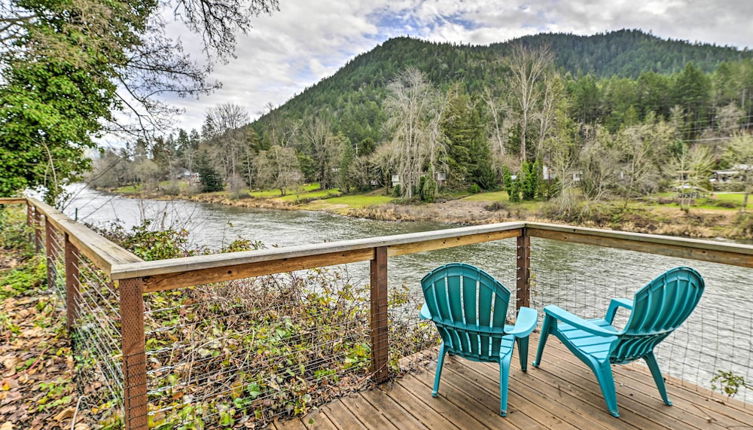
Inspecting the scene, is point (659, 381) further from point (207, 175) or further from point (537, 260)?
point (207, 175)

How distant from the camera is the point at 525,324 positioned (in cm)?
192

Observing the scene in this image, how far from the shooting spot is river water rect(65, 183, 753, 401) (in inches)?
197

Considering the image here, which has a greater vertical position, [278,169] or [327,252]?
[278,169]

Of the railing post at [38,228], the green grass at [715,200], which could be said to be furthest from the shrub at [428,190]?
the railing post at [38,228]

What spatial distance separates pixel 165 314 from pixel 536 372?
119 inches

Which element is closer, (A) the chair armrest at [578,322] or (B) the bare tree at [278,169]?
(A) the chair armrest at [578,322]

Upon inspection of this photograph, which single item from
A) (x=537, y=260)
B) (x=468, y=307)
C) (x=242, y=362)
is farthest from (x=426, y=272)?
(x=468, y=307)

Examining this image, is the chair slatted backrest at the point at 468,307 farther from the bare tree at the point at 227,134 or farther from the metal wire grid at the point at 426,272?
the bare tree at the point at 227,134

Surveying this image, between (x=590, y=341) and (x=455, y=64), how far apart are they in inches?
2484

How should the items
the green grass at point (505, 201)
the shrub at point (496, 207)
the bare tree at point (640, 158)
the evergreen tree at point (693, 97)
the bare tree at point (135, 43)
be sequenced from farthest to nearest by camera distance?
1. the evergreen tree at point (693, 97)
2. the shrub at point (496, 207)
3. the green grass at point (505, 201)
4. the bare tree at point (640, 158)
5. the bare tree at point (135, 43)

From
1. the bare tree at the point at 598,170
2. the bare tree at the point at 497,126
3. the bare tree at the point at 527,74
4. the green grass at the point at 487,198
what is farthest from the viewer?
the bare tree at the point at 497,126

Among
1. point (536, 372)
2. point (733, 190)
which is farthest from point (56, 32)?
point (733, 190)

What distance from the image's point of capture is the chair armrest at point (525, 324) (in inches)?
71.1

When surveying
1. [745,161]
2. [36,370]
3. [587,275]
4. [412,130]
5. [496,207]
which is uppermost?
[412,130]
